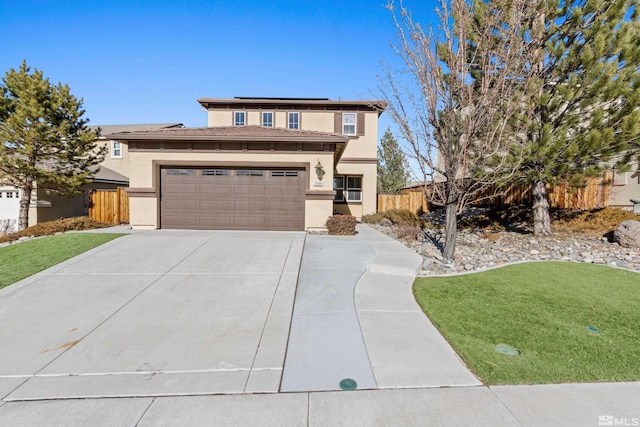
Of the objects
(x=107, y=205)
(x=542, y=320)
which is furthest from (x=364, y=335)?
(x=107, y=205)

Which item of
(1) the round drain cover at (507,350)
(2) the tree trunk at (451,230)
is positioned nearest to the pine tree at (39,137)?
(2) the tree trunk at (451,230)

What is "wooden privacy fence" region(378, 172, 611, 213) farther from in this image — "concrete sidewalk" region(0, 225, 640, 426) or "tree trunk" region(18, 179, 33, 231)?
"tree trunk" region(18, 179, 33, 231)

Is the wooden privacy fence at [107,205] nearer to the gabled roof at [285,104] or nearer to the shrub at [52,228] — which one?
the shrub at [52,228]

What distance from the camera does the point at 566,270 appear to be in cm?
716

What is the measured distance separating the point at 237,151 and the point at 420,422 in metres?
10.9

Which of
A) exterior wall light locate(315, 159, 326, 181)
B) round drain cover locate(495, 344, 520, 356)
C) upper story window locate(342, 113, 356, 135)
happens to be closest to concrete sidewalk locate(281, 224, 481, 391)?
round drain cover locate(495, 344, 520, 356)

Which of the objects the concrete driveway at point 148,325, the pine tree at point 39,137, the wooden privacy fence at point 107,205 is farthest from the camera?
the wooden privacy fence at point 107,205

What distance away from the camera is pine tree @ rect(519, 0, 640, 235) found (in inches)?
332

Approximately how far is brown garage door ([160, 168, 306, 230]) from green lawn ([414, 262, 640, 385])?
6.63 meters

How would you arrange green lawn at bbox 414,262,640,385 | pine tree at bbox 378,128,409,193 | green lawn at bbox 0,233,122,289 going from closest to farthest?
1. green lawn at bbox 414,262,640,385
2. green lawn at bbox 0,233,122,289
3. pine tree at bbox 378,128,409,193

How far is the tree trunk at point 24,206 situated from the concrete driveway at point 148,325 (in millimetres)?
9417

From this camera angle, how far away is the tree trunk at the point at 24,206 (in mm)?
13807

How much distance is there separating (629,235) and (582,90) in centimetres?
437

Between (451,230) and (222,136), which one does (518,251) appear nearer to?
(451,230)
